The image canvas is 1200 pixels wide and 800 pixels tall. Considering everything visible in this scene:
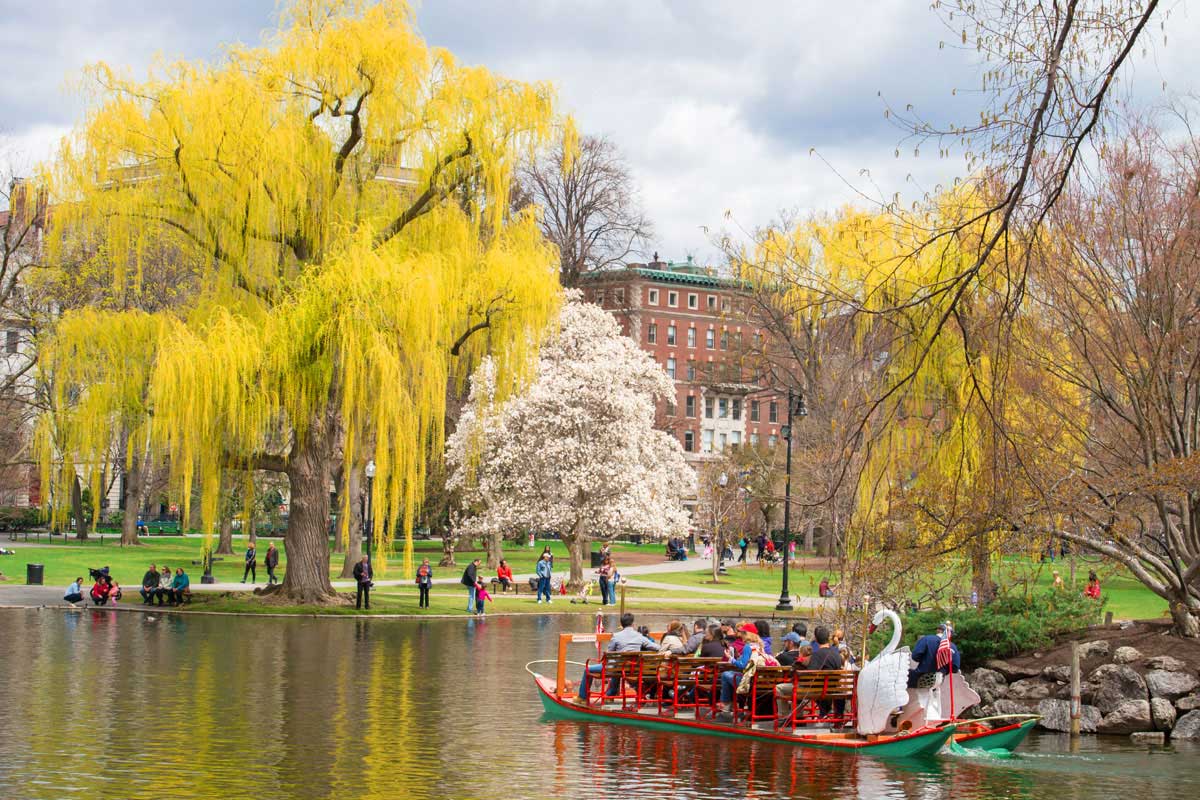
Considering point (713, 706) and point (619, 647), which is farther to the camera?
point (619, 647)

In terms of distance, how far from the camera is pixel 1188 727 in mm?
22906

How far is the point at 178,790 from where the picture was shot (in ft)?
47.0

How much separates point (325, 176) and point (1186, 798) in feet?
93.2

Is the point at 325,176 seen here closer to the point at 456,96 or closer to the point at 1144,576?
the point at 456,96

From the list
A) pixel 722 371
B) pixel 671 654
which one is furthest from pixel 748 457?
pixel 671 654

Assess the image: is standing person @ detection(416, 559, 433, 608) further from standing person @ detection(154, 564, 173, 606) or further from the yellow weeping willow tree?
standing person @ detection(154, 564, 173, 606)

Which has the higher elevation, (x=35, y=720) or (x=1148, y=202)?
(x=1148, y=202)

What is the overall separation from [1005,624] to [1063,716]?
2.61m

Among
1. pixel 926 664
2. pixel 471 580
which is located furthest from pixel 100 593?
pixel 926 664

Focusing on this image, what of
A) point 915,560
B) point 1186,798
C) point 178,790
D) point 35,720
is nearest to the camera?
point 178,790

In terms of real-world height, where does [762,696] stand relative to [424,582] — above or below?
below

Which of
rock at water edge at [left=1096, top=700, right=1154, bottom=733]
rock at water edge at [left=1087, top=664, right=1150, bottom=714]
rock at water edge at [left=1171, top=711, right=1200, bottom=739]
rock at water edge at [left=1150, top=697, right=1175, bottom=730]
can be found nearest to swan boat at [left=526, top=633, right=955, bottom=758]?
rock at water edge at [left=1096, top=700, right=1154, bottom=733]

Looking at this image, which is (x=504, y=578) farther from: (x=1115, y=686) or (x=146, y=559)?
(x=1115, y=686)

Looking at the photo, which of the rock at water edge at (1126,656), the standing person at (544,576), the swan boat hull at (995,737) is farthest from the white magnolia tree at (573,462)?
the swan boat hull at (995,737)
